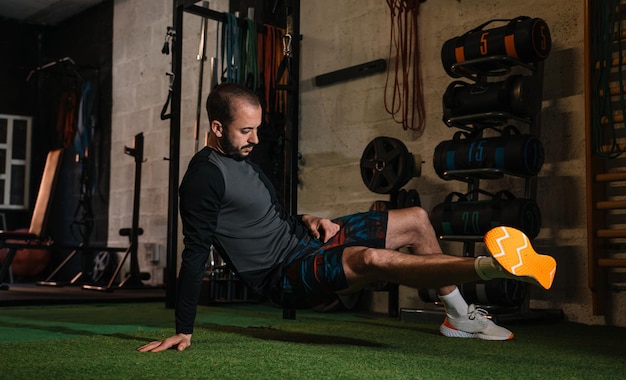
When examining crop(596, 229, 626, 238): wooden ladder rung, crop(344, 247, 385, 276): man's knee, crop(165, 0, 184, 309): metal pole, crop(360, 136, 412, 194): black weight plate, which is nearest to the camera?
crop(344, 247, 385, 276): man's knee

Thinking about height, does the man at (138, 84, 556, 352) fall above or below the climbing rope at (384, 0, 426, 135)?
below

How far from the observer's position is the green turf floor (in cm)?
221

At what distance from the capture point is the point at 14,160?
29.2 ft

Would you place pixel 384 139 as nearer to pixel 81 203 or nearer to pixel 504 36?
pixel 504 36

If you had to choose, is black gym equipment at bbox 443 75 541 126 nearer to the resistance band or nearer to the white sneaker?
the resistance band

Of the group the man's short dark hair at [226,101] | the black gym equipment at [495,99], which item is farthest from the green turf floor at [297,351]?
the black gym equipment at [495,99]

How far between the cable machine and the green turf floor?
65cm

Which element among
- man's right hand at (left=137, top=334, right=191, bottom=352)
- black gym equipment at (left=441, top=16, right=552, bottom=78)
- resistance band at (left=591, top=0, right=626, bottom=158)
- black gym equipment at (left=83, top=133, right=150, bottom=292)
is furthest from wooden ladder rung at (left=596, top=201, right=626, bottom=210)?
black gym equipment at (left=83, top=133, right=150, bottom=292)

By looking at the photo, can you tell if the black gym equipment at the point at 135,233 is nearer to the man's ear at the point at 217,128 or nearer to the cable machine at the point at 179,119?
the cable machine at the point at 179,119

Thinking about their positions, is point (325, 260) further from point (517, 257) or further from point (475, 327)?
point (475, 327)

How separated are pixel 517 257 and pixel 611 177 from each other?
1.85 meters

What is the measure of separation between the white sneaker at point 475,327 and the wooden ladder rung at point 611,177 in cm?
103

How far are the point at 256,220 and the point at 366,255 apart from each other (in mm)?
517

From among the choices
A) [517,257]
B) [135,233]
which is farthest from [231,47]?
[517,257]
